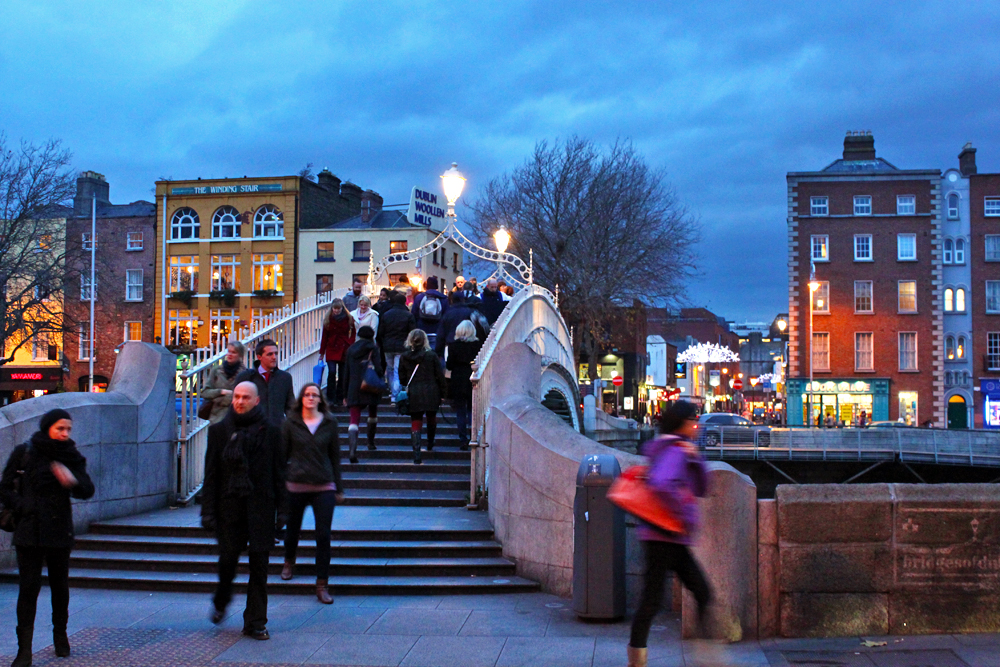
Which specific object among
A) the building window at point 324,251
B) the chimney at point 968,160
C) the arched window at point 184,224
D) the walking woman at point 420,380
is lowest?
the walking woman at point 420,380

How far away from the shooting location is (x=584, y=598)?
702cm

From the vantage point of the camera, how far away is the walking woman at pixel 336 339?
13062 millimetres

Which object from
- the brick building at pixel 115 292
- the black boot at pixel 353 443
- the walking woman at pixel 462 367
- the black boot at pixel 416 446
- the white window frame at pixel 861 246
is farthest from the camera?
the brick building at pixel 115 292

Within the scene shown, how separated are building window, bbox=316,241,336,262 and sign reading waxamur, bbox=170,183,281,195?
3.86m

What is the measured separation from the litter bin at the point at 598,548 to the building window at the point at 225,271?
4769cm

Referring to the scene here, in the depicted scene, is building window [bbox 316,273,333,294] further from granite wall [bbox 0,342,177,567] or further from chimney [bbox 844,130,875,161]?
granite wall [bbox 0,342,177,567]

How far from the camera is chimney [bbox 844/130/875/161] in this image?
53750 millimetres

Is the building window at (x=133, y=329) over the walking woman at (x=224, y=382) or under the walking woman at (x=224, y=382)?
over

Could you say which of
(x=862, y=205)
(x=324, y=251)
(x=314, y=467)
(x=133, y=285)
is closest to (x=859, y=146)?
(x=862, y=205)

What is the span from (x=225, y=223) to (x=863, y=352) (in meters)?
35.8

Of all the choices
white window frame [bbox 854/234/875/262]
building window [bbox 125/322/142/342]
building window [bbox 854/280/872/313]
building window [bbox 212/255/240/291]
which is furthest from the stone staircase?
white window frame [bbox 854/234/875/262]

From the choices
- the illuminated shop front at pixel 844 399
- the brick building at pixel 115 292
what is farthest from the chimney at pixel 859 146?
the brick building at pixel 115 292

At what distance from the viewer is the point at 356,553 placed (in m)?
8.57

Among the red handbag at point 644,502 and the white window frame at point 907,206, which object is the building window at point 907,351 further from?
the red handbag at point 644,502
